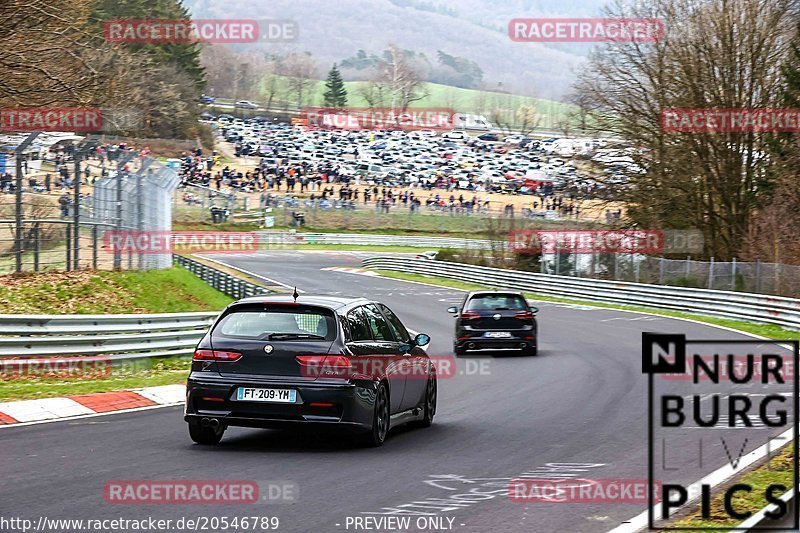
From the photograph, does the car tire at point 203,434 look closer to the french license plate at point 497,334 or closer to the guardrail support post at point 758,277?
the french license plate at point 497,334

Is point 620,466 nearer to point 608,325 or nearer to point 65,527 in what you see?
point 65,527

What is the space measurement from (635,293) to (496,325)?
1909 centimetres

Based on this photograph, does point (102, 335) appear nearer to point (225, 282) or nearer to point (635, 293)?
point (225, 282)

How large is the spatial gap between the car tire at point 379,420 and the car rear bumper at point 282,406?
364 mm

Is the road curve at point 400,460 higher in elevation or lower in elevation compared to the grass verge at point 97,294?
lower

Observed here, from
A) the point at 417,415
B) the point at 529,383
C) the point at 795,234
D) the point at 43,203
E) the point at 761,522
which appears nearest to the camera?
the point at 761,522

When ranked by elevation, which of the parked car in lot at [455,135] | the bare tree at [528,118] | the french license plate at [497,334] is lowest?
the french license plate at [497,334]

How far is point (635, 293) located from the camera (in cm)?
4262

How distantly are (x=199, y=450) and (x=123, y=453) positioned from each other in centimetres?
72

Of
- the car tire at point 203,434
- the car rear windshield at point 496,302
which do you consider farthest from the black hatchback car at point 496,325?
the car tire at point 203,434

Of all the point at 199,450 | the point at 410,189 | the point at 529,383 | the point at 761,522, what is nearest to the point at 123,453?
the point at 199,450

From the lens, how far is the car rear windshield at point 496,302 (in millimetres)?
25047

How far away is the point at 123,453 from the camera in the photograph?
10.4 meters

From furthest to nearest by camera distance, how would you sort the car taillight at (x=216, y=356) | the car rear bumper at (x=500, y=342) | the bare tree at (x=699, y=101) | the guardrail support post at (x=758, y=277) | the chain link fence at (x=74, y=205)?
the bare tree at (x=699, y=101) → the guardrail support post at (x=758, y=277) → the car rear bumper at (x=500, y=342) → the chain link fence at (x=74, y=205) → the car taillight at (x=216, y=356)
